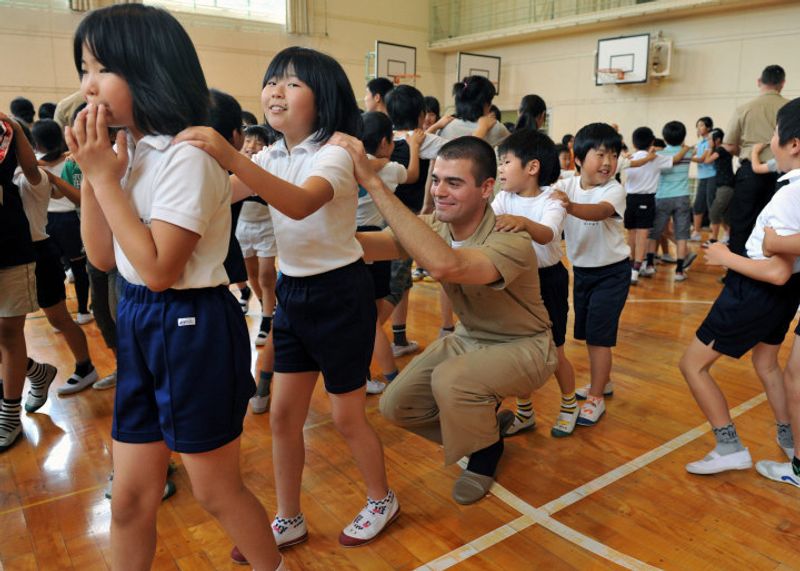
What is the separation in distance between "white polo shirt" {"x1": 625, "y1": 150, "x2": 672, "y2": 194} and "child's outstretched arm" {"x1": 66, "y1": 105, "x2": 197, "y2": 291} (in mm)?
5148

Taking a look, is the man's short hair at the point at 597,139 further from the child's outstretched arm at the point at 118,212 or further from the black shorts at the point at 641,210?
the black shorts at the point at 641,210

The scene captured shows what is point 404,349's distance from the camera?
3697mm

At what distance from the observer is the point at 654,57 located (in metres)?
10.2

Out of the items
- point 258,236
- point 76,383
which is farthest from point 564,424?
point 76,383

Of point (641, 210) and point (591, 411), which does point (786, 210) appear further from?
point (641, 210)

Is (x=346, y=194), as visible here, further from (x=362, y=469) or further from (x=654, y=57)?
(x=654, y=57)

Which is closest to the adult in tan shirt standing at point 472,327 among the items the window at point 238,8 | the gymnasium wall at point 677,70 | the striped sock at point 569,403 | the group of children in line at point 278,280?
the group of children in line at point 278,280

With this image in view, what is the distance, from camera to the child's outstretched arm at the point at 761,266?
6.53 ft

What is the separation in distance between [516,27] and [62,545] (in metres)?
12.2

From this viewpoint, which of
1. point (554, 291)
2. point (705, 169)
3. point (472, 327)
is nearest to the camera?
point (472, 327)

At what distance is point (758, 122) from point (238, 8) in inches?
368

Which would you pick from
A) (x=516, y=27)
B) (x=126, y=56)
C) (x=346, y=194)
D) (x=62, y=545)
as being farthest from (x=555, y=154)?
(x=516, y=27)

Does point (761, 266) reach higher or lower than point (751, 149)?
lower

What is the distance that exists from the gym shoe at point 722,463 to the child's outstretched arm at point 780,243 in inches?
31.4
